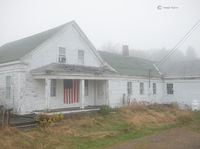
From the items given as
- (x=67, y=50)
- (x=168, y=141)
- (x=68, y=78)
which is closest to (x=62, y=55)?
(x=67, y=50)

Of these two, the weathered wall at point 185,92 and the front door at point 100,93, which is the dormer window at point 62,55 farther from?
the weathered wall at point 185,92

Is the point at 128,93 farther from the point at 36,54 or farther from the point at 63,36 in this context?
the point at 36,54

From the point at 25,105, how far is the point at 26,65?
2.62 m

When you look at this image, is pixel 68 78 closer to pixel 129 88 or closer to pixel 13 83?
pixel 13 83

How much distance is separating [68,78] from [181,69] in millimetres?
15778

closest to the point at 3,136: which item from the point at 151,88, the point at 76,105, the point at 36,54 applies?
the point at 36,54

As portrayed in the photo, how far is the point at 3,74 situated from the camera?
621 inches

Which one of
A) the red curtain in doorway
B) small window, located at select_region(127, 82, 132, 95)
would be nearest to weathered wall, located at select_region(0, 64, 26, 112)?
the red curtain in doorway

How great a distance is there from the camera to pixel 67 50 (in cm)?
1694

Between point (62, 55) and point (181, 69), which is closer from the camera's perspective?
point (62, 55)

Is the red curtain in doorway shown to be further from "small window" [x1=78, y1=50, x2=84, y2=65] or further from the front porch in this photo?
"small window" [x1=78, y1=50, x2=84, y2=65]

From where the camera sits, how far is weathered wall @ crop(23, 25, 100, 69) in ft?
48.6

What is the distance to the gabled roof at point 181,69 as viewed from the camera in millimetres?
23444

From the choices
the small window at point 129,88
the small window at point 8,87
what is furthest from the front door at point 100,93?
the small window at point 8,87
